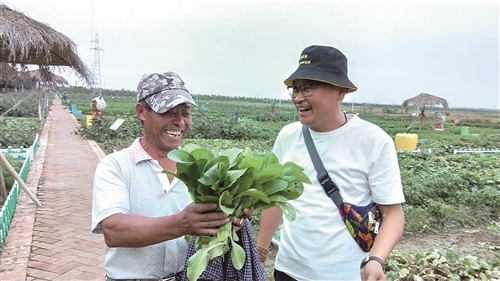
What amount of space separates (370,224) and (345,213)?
0.11 m

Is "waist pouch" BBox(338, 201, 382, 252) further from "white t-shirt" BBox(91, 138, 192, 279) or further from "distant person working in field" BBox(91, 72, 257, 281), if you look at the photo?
"white t-shirt" BBox(91, 138, 192, 279)

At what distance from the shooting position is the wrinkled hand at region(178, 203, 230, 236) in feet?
3.96

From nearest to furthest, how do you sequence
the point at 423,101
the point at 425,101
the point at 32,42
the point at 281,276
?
1. the point at 281,276
2. the point at 32,42
3. the point at 425,101
4. the point at 423,101

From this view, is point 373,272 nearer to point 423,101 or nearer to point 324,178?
point 324,178

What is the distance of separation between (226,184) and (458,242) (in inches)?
196

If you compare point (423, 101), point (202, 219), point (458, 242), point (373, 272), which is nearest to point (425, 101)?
point (423, 101)

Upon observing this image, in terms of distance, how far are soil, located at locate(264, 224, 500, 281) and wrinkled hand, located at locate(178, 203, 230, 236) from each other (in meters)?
3.25

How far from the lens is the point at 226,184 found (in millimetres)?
1213

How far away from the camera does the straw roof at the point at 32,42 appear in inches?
177

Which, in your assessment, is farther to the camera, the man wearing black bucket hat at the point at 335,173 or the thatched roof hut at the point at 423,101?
the thatched roof hut at the point at 423,101

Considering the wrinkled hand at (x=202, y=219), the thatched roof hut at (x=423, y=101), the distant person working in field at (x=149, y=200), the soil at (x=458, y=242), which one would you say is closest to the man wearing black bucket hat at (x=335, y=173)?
the distant person working in field at (x=149, y=200)

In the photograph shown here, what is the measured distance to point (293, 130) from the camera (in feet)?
6.30

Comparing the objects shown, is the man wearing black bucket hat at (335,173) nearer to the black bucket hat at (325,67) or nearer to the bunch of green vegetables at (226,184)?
the black bucket hat at (325,67)

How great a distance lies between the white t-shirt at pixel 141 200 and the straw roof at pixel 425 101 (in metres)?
26.9
